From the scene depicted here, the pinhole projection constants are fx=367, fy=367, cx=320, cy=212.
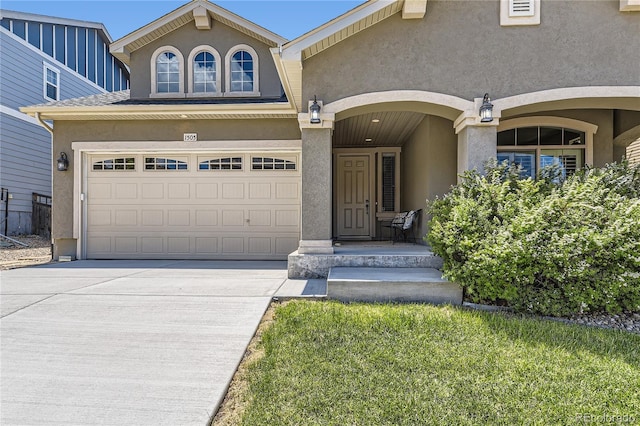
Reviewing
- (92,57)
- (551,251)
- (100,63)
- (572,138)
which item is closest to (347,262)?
(551,251)

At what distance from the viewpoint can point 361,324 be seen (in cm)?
362

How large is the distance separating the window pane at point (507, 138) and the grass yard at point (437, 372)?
16.4 ft

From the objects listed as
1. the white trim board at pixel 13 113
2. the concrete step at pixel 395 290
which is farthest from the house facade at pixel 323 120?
the white trim board at pixel 13 113

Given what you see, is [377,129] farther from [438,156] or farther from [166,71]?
[166,71]

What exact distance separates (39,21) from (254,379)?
61.9 ft

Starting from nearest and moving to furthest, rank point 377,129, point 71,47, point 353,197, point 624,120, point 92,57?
point 624,120 → point 377,129 → point 353,197 → point 71,47 → point 92,57

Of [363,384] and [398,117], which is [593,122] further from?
[363,384]

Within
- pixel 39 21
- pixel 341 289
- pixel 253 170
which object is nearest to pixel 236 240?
pixel 253 170

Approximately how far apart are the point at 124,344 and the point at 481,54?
602cm

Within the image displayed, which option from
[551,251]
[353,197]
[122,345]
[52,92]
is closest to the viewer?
[122,345]

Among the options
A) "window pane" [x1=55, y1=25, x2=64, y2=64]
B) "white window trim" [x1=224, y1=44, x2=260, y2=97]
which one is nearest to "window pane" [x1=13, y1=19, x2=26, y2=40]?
"window pane" [x1=55, y1=25, x2=64, y2=64]

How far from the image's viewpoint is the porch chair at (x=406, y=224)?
7988 mm

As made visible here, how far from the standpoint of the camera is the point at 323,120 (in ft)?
18.7

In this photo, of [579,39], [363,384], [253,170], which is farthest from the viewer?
[253,170]
